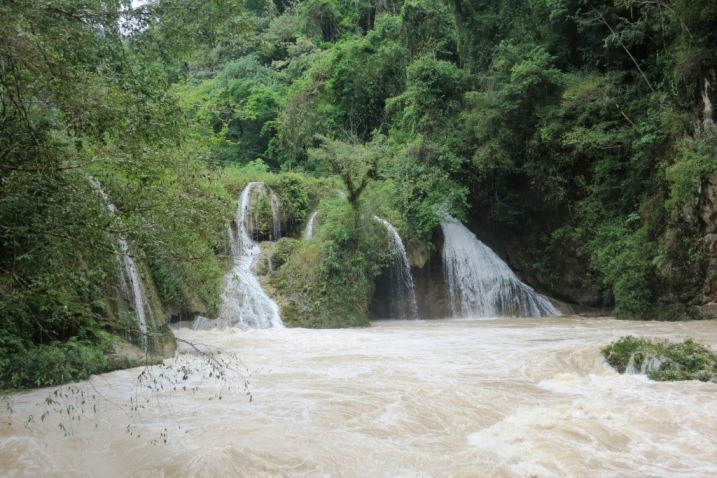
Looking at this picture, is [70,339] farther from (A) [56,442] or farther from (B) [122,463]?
(B) [122,463]

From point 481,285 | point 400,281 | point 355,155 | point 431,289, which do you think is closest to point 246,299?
point 355,155

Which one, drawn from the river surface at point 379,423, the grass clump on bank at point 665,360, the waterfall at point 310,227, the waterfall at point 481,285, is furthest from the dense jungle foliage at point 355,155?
the grass clump on bank at point 665,360

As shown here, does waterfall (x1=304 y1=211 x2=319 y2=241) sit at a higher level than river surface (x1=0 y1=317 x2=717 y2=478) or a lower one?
higher

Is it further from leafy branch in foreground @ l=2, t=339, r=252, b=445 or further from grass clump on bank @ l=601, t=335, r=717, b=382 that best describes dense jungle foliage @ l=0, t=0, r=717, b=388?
grass clump on bank @ l=601, t=335, r=717, b=382

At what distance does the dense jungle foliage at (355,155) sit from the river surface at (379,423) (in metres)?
0.91

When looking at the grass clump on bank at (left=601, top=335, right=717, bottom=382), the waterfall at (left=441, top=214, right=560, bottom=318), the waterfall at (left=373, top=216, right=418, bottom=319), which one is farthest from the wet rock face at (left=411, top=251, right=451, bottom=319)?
the grass clump on bank at (left=601, top=335, right=717, bottom=382)

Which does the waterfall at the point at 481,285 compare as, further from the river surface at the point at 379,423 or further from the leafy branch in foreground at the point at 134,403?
the leafy branch in foreground at the point at 134,403

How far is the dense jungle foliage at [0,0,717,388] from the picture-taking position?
441cm

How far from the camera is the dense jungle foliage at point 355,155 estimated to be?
14.5 feet

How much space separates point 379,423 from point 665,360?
3893mm

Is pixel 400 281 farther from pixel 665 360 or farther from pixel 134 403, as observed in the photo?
pixel 134 403

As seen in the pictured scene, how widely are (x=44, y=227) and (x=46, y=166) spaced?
1.47 feet

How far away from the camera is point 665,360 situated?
6859mm

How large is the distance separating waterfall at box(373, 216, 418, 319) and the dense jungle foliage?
1.64 ft
